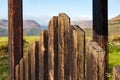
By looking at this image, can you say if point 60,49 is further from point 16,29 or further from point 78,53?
point 16,29

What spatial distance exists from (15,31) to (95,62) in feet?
8.52

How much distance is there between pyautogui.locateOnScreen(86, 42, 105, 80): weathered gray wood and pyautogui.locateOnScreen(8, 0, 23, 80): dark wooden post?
2399 mm

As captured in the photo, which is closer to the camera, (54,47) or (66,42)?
(66,42)

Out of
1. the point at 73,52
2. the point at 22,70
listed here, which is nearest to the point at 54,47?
the point at 73,52

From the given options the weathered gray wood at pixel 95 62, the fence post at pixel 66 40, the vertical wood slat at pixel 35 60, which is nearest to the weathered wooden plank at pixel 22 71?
the vertical wood slat at pixel 35 60

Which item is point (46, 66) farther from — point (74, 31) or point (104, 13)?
point (104, 13)

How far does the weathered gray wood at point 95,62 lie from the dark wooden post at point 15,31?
240 centimetres

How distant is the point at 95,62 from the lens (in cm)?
250

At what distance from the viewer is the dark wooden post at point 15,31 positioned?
4.93 meters

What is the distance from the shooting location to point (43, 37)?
3.61 metres

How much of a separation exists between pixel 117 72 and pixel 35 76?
1.80m

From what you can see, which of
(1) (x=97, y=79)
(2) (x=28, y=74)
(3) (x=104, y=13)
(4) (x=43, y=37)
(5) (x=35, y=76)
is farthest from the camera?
(3) (x=104, y=13)

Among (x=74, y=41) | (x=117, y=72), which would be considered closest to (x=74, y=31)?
(x=74, y=41)

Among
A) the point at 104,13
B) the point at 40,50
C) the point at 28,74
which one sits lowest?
the point at 28,74
